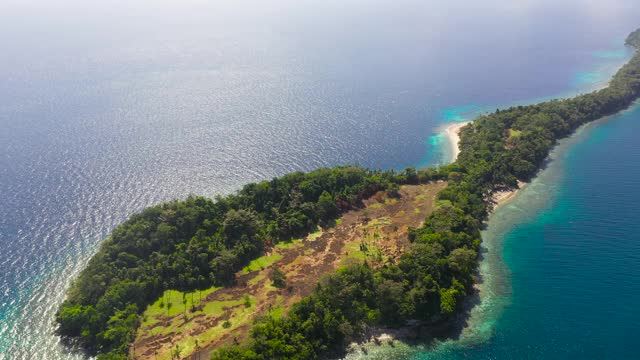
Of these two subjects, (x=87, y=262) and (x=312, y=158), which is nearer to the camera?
(x=87, y=262)

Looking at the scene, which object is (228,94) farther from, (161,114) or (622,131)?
(622,131)

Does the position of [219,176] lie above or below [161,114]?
below

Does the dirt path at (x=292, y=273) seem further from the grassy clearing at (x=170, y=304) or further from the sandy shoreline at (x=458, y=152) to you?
the sandy shoreline at (x=458, y=152)

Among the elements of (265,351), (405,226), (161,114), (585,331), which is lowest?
(585,331)

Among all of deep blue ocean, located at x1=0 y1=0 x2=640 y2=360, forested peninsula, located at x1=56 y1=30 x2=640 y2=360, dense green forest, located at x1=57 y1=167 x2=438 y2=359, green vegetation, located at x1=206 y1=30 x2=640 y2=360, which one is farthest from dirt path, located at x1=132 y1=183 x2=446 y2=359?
deep blue ocean, located at x1=0 y1=0 x2=640 y2=360

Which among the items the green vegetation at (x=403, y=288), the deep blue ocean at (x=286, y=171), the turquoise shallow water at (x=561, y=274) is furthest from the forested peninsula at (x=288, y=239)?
the deep blue ocean at (x=286, y=171)

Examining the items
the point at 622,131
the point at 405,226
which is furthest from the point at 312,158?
the point at 622,131

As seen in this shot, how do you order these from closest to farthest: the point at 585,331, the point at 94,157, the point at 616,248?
the point at 585,331, the point at 616,248, the point at 94,157
